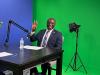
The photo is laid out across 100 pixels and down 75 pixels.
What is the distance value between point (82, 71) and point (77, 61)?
0.29 metres

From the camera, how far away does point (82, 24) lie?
16.3 ft

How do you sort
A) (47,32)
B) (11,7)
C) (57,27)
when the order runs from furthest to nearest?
(57,27), (11,7), (47,32)

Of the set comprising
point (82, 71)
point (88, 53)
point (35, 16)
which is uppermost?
point (35, 16)

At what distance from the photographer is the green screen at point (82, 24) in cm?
481

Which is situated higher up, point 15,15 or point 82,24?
point 15,15

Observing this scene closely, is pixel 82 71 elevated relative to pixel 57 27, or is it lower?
lower

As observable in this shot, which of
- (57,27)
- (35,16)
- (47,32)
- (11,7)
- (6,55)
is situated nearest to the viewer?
(6,55)

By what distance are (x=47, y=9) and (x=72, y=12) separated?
765mm

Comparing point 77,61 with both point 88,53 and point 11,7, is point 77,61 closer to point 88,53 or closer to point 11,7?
point 88,53

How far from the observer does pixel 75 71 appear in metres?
5.00

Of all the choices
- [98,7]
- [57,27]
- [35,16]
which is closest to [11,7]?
[35,16]

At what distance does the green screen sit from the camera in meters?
4.81

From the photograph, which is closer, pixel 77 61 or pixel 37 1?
pixel 77 61

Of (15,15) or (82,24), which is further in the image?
(15,15)
